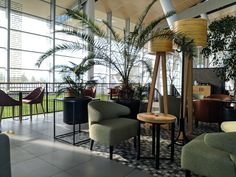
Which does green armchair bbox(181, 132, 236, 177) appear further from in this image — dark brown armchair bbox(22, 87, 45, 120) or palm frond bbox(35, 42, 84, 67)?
dark brown armchair bbox(22, 87, 45, 120)

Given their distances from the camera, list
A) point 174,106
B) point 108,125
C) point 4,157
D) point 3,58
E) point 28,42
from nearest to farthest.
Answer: point 4,157 → point 108,125 → point 174,106 → point 3,58 → point 28,42

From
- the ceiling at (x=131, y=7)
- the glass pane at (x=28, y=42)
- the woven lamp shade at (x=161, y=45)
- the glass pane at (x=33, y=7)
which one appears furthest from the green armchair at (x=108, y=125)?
the ceiling at (x=131, y=7)

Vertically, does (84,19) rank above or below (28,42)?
below

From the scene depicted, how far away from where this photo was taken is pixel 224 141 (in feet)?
5.91

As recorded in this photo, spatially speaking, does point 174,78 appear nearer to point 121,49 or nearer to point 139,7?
point 139,7

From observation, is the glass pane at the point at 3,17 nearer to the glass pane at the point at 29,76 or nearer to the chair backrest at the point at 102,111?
the glass pane at the point at 29,76

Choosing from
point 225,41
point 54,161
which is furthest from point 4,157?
point 225,41

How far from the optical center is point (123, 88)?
4578mm

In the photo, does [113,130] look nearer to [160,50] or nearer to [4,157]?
[4,157]

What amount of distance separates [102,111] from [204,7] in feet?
30.9

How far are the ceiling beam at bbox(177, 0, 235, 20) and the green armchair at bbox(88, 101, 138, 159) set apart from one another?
338 inches

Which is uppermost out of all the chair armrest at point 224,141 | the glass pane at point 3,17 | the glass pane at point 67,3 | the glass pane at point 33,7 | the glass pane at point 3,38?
the glass pane at point 67,3

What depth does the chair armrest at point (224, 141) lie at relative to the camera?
5.77ft

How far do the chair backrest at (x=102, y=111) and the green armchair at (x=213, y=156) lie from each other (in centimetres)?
144
